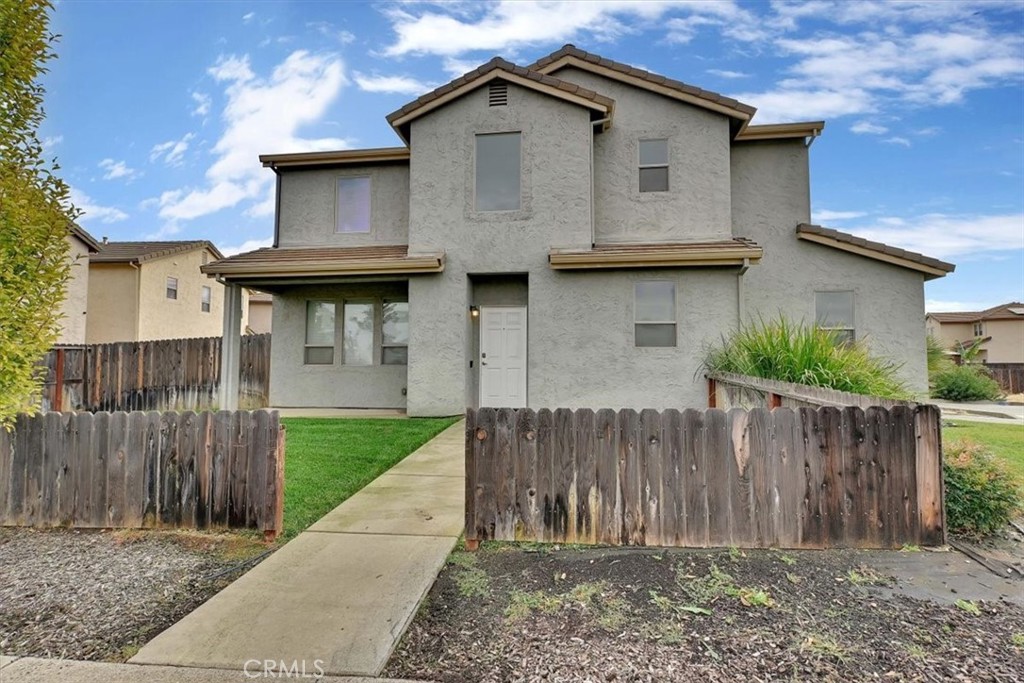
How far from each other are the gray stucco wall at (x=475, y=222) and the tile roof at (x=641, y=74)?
215 cm

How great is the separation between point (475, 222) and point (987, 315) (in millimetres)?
42840

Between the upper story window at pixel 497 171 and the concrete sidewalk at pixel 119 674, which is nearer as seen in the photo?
the concrete sidewalk at pixel 119 674

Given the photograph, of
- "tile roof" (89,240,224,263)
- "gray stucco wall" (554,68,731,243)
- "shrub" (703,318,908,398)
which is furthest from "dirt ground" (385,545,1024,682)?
"tile roof" (89,240,224,263)

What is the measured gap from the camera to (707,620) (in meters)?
2.99

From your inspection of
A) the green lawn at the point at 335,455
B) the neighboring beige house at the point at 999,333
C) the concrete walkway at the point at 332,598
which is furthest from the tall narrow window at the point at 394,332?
the neighboring beige house at the point at 999,333

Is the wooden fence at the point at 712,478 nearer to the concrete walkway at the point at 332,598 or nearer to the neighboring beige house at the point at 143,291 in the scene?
the concrete walkway at the point at 332,598

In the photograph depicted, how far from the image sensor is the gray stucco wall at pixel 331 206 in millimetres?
13250

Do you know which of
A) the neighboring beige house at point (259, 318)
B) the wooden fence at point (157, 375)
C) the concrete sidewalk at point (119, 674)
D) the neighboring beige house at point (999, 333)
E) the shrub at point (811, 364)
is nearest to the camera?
the concrete sidewalk at point (119, 674)

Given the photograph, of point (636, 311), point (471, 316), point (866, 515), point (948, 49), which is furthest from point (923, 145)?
point (866, 515)

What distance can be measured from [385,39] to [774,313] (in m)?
11.9

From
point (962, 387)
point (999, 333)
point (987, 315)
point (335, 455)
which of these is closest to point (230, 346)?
point (335, 455)

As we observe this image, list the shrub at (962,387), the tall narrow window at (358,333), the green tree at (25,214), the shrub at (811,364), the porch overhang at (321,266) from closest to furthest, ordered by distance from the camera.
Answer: the green tree at (25,214)
the shrub at (811,364)
the porch overhang at (321,266)
the tall narrow window at (358,333)
the shrub at (962,387)

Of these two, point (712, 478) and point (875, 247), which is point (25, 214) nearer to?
point (712, 478)

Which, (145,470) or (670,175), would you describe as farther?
(670,175)
